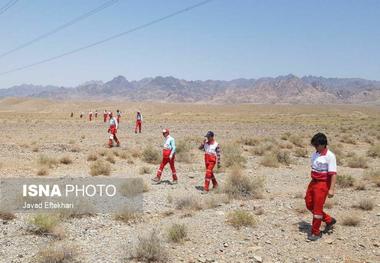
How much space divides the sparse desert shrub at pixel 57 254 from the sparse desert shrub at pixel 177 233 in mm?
1790

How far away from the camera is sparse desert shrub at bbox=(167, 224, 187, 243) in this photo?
860 centimetres

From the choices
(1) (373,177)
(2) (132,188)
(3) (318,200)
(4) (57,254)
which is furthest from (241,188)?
(4) (57,254)

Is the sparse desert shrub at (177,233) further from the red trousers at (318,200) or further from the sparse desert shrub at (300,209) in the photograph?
the sparse desert shrub at (300,209)

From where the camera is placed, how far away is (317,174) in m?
8.73

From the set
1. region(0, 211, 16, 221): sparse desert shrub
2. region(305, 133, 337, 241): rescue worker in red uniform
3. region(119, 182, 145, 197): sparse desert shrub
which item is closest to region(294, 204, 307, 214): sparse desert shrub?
region(305, 133, 337, 241): rescue worker in red uniform

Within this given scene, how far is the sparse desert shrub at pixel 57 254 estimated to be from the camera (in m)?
7.33

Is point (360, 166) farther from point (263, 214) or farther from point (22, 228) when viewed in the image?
point (22, 228)

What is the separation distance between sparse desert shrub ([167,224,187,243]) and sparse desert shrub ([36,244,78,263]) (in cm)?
179

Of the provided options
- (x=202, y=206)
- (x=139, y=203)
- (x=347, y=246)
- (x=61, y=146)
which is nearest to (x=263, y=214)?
(x=202, y=206)

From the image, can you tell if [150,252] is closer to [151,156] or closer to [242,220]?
[242,220]

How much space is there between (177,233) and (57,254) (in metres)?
2.30

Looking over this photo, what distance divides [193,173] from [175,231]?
8.57 metres

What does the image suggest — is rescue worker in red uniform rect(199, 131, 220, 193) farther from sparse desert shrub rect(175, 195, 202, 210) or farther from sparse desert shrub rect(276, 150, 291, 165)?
sparse desert shrub rect(276, 150, 291, 165)

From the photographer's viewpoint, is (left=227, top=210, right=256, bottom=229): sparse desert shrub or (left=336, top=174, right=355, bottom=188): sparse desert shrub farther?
(left=336, top=174, right=355, bottom=188): sparse desert shrub
